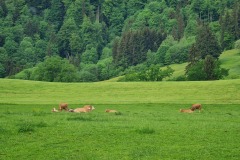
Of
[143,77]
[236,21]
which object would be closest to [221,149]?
[143,77]

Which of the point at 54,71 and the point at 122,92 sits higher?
the point at 122,92

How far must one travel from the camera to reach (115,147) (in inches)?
685

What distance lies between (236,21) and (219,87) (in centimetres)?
13336

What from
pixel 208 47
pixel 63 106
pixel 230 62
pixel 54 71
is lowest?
pixel 230 62

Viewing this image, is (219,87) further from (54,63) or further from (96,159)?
(54,63)

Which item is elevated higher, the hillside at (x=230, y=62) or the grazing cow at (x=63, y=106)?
the grazing cow at (x=63, y=106)

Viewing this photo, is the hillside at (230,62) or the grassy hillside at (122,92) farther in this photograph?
the hillside at (230,62)

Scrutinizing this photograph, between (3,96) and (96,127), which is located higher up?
(96,127)

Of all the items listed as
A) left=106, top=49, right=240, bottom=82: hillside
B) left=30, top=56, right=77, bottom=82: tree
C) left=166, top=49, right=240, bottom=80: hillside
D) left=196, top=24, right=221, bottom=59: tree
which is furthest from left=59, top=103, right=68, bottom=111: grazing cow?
left=196, top=24, right=221, bottom=59: tree

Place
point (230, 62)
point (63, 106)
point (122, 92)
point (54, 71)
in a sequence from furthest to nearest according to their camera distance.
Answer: point (230, 62)
point (54, 71)
point (122, 92)
point (63, 106)

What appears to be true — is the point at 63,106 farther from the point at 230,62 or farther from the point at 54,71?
the point at 230,62

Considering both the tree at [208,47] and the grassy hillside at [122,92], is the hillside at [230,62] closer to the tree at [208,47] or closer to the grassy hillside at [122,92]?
the tree at [208,47]

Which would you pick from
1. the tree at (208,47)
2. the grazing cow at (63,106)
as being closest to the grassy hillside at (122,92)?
the grazing cow at (63,106)

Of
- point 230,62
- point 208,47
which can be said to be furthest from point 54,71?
point 230,62
